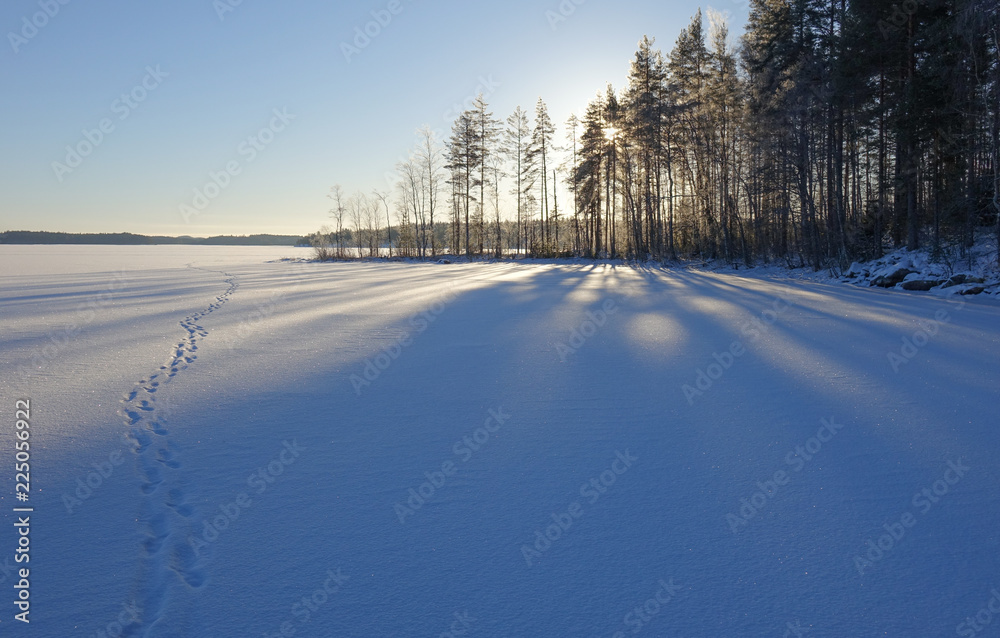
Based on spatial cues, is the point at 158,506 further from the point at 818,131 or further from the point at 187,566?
the point at 818,131

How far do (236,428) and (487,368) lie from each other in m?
2.60

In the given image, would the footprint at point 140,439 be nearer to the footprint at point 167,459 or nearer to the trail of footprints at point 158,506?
the trail of footprints at point 158,506

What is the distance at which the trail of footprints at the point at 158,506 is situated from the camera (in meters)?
1.99

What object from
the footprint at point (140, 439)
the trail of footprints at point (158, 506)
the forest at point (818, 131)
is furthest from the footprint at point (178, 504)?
the forest at point (818, 131)

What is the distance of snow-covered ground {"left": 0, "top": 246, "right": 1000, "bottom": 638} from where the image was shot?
6.10 feet

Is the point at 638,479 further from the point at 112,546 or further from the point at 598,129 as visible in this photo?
the point at 598,129

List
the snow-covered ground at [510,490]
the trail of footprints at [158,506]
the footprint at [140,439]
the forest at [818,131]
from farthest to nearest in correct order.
A: 1. the forest at [818,131]
2. the footprint at [140,439]
3. the trail of footprints at [158,506]
4. the snow-covered ground at [510,490]

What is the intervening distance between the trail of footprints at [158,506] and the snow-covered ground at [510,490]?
0.02 meters

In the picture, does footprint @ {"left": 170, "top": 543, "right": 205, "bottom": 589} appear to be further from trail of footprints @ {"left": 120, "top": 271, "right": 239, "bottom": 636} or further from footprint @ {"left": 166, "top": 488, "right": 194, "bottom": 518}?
footprint @ {"left": 166, "top": 488, "right": 194, "bottom": 518}

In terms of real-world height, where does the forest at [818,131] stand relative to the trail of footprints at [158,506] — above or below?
above

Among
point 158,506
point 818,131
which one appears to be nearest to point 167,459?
point 158,506

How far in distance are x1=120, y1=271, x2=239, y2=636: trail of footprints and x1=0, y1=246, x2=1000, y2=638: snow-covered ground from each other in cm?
2

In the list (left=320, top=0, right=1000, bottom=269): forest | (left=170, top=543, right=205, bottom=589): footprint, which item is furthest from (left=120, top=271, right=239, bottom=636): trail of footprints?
(left=320, top=0, right=1000, bottom=269): forest

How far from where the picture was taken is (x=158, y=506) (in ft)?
8.52
